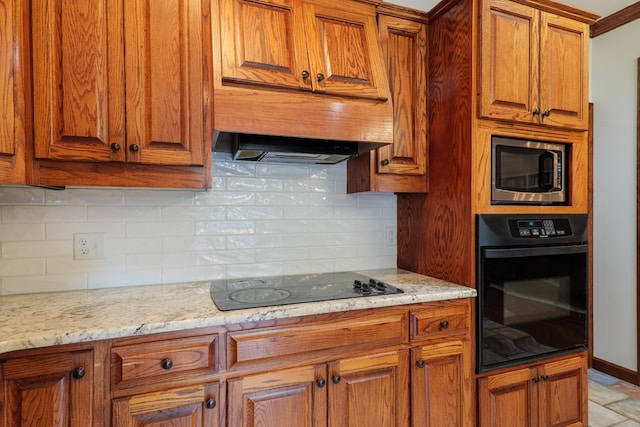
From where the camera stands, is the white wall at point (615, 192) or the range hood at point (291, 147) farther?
the white wall at point (615, 192)

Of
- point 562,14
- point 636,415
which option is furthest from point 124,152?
point 636,415

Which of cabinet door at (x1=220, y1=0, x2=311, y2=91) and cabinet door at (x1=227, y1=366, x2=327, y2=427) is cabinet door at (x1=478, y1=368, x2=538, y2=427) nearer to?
cabinet door at (x1=227, y1=366, x2=327, y2=427)

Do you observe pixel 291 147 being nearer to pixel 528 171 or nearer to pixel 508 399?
pixel 528 171

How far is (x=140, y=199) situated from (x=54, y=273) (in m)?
0.49

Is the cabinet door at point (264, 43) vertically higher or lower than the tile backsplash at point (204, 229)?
higher

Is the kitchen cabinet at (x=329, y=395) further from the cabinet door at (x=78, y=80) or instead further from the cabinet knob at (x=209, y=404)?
the cabinet door at (x=78, y=80)

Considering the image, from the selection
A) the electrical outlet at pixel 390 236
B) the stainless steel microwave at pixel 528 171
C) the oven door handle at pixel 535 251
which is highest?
the stainless steel microwave at pixel 528 171

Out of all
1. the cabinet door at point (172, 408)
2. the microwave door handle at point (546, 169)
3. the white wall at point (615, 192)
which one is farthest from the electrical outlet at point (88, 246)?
the white wall at point (615, 192)

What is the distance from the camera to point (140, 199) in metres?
1.76

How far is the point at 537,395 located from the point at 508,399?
0.65ft

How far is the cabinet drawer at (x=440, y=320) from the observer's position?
159 centimetres

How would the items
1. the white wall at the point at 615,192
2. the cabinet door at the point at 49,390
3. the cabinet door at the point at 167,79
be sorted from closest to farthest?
1. the cabinet door at the point at 49,390
2. the cabinet door at the point at 167,79
3. the white wall at the point at 615,192

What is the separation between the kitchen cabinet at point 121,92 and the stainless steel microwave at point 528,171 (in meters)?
1.41

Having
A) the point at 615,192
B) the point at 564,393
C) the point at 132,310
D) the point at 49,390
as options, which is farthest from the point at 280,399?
the point at 615,192
